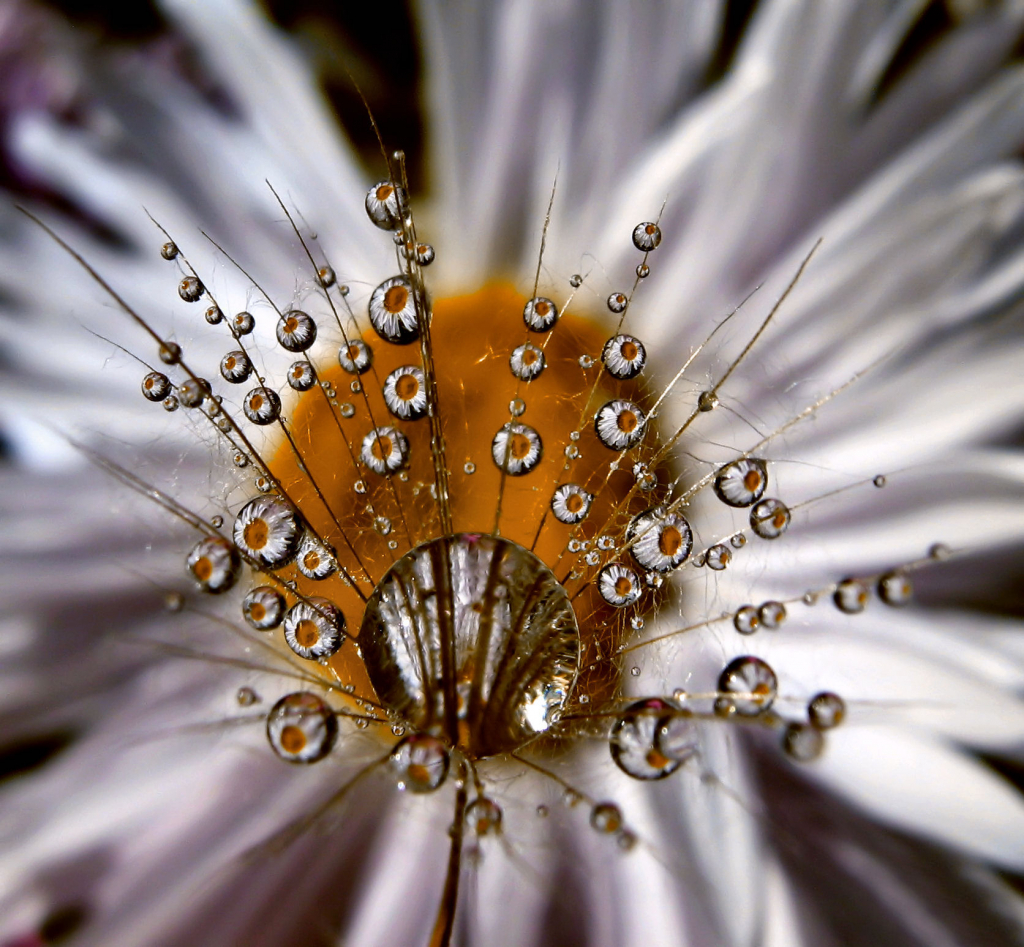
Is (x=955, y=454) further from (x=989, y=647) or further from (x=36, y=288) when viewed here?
(x=36, y=288)

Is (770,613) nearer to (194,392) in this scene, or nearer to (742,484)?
(742,484)

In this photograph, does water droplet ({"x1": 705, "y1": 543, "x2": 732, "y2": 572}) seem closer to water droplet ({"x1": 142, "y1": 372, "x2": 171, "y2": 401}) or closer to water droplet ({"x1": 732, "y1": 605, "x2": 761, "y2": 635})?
water droplet ({"x1": 732, "y1": 605, "x2": 761, "y2": 635})

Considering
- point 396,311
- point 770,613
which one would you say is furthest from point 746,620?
point 396,311

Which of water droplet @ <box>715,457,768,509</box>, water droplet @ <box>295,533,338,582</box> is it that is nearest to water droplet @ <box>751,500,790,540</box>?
water droplet @ <box>715,457,768,509</box>

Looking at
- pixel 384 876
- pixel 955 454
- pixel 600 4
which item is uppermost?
pixel 600 4

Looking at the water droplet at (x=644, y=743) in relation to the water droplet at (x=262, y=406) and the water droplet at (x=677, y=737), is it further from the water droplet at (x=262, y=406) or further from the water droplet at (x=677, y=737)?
the water droplet at (x=262, y=406)

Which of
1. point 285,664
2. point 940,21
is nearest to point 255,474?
point 285,664

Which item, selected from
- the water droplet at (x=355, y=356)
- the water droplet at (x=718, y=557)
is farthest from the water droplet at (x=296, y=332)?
the water droplet at (x=718, y=557)
